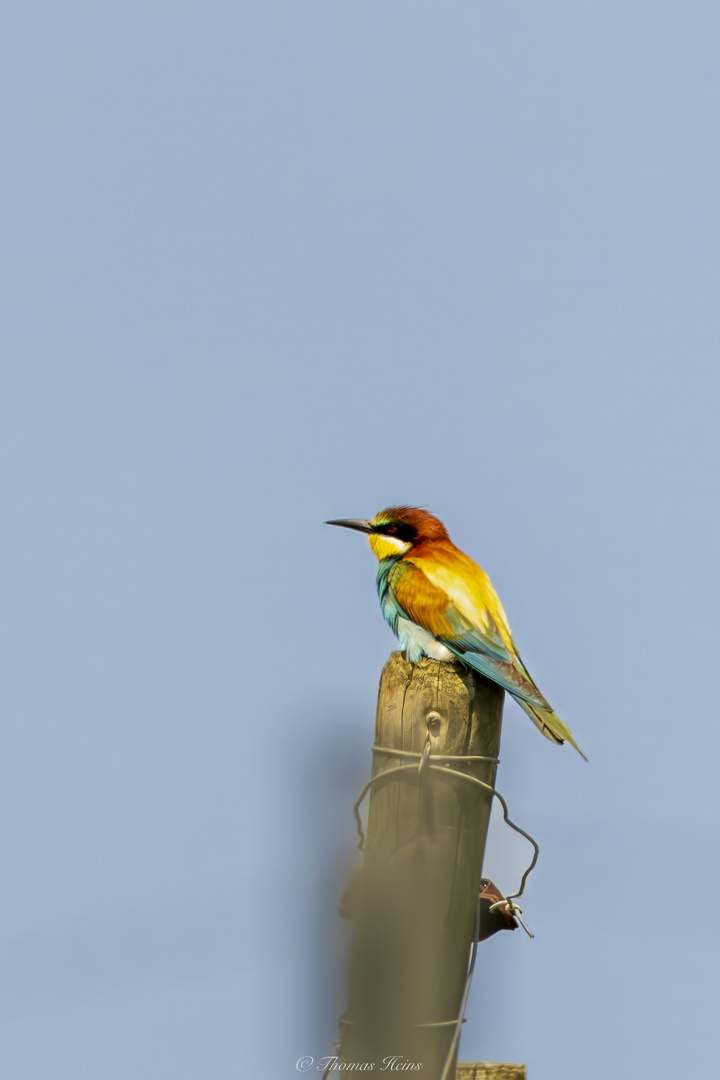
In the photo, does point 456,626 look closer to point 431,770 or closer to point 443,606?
point 443,606

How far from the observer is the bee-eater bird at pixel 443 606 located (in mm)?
5234

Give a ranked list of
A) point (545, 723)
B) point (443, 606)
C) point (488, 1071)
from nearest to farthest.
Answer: point (488, 1071) → point (545, 723) → point (443, 606)

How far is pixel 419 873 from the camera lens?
3854mm

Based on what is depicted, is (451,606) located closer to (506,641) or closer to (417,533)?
(506,641)

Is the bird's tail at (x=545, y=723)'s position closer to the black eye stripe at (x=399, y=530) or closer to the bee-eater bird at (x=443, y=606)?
the bee-eater bird at (x=443, y=606)

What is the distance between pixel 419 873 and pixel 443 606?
1978 mm

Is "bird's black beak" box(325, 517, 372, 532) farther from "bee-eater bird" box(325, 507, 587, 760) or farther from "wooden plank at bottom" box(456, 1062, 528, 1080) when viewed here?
"wooden plank at bottom" box(456, 1062, 528, 1080)

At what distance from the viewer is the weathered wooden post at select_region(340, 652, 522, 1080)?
3.67m

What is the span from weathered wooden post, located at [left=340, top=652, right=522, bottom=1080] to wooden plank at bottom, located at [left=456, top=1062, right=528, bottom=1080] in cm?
10

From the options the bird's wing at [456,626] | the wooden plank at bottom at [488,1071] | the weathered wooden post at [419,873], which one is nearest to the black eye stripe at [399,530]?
the bird's wing at [456,626]

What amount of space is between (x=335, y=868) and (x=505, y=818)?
25.7 inches

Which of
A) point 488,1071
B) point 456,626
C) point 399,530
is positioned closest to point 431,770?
point 488,1071

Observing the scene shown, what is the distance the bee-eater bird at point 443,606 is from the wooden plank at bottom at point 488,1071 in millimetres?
1327

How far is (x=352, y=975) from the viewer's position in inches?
143
